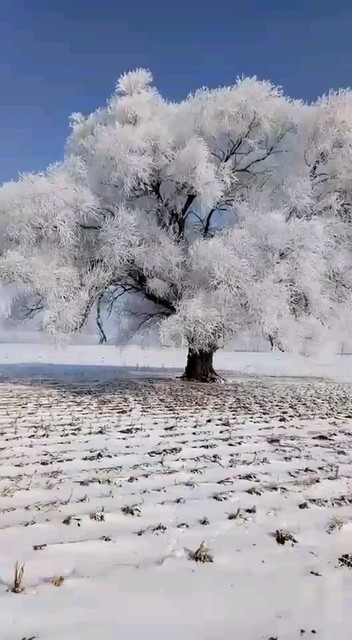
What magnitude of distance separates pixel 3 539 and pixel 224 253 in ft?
31.6

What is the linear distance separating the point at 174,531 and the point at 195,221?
543 inches

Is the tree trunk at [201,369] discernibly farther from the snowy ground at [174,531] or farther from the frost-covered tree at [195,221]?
the snowy ground at [174,531]

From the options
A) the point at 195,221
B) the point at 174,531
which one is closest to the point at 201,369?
the point at 195,221

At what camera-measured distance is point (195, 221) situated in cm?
1633

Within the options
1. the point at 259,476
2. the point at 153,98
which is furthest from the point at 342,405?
the point at 153,98

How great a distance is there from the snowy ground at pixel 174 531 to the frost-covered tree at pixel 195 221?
5306 millimetres

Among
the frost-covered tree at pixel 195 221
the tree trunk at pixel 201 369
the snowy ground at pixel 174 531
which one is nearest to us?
the snowy ground at pixel 174 531

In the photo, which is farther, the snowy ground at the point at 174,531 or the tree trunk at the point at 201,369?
the tree trunk at the point at 201,369

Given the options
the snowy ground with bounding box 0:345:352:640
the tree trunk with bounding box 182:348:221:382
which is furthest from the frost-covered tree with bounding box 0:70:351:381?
the snowy ground with bounding box 0:345:352:640

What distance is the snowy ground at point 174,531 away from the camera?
250 cm

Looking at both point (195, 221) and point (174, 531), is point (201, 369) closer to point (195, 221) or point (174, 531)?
point (195, 221)

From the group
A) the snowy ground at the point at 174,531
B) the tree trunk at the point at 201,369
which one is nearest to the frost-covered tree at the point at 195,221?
the tree trunk at the point at 201,369

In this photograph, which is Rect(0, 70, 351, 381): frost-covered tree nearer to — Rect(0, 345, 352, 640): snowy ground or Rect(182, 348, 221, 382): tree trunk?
Rect(182, 348, 221, 382): tree trunk

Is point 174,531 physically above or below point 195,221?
below
